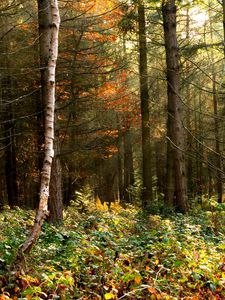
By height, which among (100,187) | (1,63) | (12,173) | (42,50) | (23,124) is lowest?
(100,187)

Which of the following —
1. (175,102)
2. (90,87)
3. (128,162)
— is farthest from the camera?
(128,162)

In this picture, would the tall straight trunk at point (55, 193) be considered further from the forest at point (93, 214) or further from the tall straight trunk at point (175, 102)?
the tall straight trunk at point (175, 102)

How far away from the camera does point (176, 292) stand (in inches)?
184

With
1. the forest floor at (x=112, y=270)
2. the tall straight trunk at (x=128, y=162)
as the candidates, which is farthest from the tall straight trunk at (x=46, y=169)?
the tall straight trunk at (x=128, y=162)

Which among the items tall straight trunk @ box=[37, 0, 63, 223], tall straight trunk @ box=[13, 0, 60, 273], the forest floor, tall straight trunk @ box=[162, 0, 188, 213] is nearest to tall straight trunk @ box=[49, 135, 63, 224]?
tall straight trunk @ box=[37, 0, 63, 223]

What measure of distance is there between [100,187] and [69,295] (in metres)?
26.3

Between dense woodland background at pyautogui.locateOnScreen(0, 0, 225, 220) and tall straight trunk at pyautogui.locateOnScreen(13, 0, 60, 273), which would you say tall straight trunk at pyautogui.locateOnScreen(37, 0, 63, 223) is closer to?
dense woodland background at pyautogui.locateOnScreen(0, 0, 225, 220)

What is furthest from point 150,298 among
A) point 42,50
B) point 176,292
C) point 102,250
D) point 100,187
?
point 100,187

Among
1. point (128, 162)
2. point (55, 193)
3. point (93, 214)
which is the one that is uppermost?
point (128, 162)

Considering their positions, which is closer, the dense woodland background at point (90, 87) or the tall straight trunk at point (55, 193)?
the tall straight trunk at point (55, 193)

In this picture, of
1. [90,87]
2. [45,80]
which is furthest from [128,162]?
[45,80]

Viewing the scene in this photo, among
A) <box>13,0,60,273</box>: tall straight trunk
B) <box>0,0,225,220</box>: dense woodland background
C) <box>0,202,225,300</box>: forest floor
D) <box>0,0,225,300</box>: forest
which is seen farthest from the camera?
<box>0,0,225,220</box>: dense woodland background

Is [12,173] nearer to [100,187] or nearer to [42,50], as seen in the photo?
[42,50]

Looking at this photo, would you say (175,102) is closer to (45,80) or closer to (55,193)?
(45,80)
